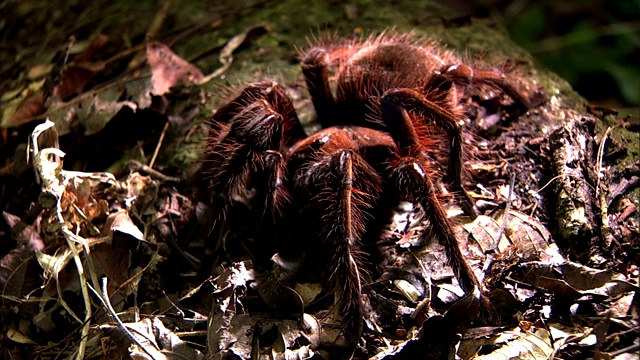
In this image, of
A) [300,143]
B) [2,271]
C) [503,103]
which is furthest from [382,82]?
[2,271]

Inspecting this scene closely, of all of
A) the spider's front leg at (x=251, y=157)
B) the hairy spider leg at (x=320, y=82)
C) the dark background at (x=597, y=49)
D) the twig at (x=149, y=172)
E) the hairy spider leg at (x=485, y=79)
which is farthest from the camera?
the dark background at (x=597, y=49)

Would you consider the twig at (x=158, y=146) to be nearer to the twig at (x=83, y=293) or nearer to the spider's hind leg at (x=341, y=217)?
the twig at (x=83, y=293)

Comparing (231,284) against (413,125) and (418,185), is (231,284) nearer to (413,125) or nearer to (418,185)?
(418,185)

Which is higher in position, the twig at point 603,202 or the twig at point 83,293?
the twig at point 603,202

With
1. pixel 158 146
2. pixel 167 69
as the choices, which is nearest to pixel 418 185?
pixel 158 146

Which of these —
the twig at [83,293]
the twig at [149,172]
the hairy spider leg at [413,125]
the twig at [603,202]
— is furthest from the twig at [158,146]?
the twig at [603,202]

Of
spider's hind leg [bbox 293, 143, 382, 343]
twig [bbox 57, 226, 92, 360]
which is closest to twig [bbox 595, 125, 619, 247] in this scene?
spider's hind leg [bbox 293, 143, 382, 343]

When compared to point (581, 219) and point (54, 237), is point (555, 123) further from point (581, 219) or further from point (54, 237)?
point (54, 237)
